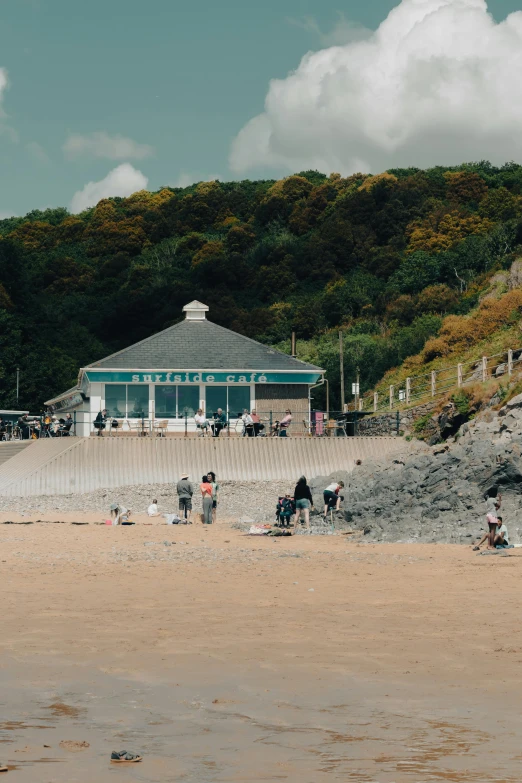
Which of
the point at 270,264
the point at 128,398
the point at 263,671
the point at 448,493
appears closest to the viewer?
the point at 263,671

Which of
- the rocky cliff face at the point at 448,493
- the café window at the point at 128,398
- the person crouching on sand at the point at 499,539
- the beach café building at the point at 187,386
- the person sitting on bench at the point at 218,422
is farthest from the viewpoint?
the café window at the point at 128,398

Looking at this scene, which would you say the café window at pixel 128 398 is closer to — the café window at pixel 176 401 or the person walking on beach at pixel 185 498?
the café window at pixel 176 401

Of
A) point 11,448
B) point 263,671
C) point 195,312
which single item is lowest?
point 263,671

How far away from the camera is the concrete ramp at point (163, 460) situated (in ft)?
113

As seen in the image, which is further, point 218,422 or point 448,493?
point 218,422

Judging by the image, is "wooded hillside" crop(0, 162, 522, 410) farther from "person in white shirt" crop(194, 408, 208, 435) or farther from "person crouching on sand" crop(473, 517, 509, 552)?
"person crouching on sand" crop(473, 517, 509, 552)

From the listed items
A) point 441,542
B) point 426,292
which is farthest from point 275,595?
point 426,292

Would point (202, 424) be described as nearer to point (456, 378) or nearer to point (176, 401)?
point (176, 401)

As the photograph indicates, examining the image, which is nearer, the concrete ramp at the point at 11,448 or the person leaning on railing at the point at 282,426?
the person leaning on railing at the point at 282,426

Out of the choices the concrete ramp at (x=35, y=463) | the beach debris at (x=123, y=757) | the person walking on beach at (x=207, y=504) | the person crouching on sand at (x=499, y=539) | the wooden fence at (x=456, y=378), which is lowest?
the beach debris at (x=123, y=757)

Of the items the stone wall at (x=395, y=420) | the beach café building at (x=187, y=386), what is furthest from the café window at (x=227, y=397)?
the stone wall at (x=395, y=420)

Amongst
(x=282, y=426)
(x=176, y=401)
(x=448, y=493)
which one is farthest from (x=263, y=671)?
(x=176, y=401)

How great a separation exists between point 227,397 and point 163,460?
20.0 ft

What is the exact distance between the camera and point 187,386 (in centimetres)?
4041
